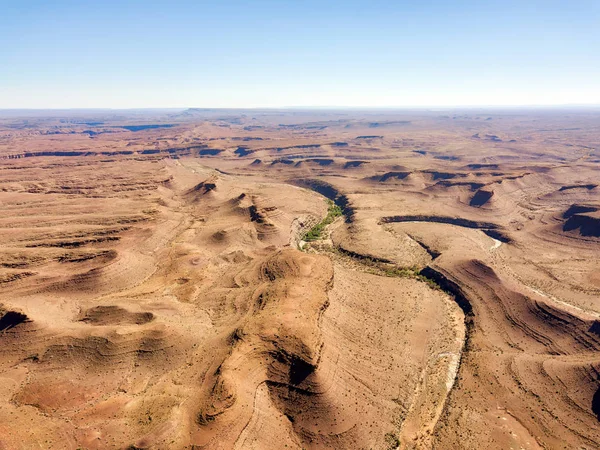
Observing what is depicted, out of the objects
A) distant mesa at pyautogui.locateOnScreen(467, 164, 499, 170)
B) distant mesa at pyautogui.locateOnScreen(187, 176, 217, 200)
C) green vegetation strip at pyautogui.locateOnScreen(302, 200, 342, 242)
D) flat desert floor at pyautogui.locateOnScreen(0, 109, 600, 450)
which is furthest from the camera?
distant mesa at pyautogui.locateOnScreen(467, 164, 499, 170)

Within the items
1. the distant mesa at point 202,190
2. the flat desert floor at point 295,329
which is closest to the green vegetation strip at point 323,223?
the flat desert floor at point 295,329

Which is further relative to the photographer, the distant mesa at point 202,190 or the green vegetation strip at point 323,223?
the distant mesa at point 202,190

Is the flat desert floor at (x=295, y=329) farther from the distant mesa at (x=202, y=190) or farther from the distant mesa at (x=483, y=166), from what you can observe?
the distant mesa at (x=483, y=166)

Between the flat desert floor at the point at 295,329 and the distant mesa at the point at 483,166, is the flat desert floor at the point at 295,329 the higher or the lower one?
the lower one

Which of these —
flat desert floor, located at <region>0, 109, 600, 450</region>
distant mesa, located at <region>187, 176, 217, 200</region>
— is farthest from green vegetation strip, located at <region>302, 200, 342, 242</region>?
distant mesa, located at <region>187, 176, 217, 200</region>

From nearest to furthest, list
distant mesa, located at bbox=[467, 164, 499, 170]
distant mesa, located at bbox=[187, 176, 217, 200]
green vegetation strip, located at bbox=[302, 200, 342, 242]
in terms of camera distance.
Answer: green vegetation strip, located at bbox=[302, 200, 342, 242], distant mesa, located at bbox=[187, 176, 217, 200], distant mesa, located at bbox=[467, 164, 499, 170]

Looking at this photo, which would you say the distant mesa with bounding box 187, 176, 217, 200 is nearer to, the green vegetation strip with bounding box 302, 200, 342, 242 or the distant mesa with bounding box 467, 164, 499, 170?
the green vegetation strip with bounding box 302, 200, 342, 242

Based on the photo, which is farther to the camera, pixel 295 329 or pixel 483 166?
pixel 483 166

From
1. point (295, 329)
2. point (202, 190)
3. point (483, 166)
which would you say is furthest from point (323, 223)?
point (483, 166)

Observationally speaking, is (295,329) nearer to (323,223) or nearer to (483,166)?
(323,223)

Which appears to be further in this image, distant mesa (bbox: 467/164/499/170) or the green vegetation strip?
distant mesa (bbox: 467/164/499/170)
